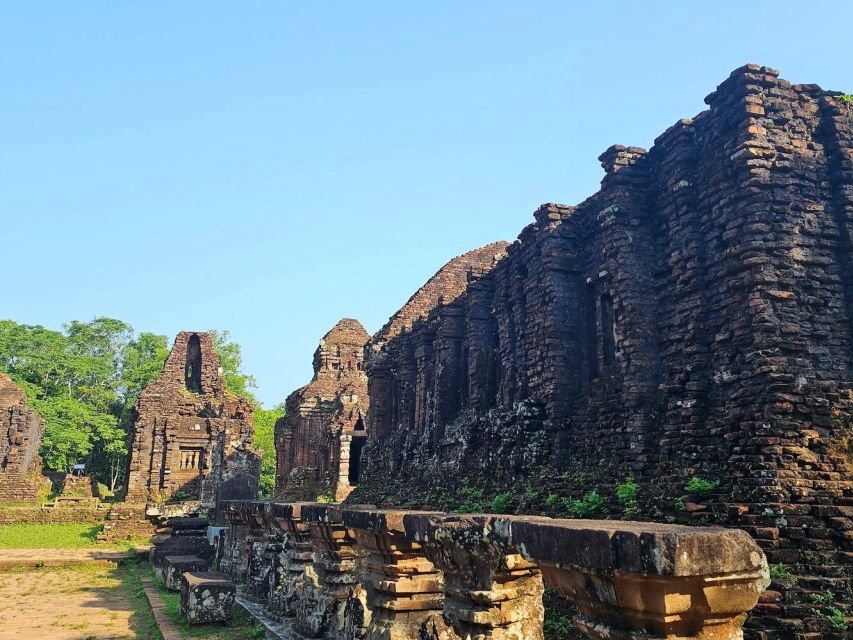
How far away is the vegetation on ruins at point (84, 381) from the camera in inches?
1721

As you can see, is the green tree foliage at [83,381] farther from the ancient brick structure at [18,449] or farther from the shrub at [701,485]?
the shrub at [701,485]

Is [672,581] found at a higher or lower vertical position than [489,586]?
higher

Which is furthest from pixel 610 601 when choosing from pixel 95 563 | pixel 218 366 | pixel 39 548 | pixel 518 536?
pixel 218 366

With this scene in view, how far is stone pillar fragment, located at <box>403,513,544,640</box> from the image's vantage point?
4.41m

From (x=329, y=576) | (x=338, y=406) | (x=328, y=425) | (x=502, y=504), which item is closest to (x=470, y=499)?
(x=502, y=504)

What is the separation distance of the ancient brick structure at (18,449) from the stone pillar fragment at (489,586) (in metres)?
35.5

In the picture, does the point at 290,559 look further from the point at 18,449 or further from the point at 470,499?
the point at 18,449

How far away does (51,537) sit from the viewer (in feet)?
77.4

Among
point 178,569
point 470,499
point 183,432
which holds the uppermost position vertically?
point 183,432

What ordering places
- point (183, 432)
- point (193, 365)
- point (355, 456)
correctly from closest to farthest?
point (183, 432) → point (355, 456) → point (193, 365)

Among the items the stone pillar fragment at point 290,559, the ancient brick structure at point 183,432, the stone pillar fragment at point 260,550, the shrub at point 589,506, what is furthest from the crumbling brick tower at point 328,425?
the shrub at point 589,506

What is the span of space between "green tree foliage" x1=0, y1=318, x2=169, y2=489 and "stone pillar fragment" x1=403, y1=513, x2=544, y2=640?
1731 inches

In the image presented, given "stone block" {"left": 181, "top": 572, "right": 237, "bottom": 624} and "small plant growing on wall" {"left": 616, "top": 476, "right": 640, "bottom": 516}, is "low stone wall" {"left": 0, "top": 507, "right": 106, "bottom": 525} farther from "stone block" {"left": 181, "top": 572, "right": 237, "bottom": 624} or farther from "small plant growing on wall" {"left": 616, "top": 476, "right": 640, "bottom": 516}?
"small plant growing on wall" {"left": 616, "top": 476, "right": 640, "bottom": 516}

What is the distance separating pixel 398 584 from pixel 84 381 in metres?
50.0
